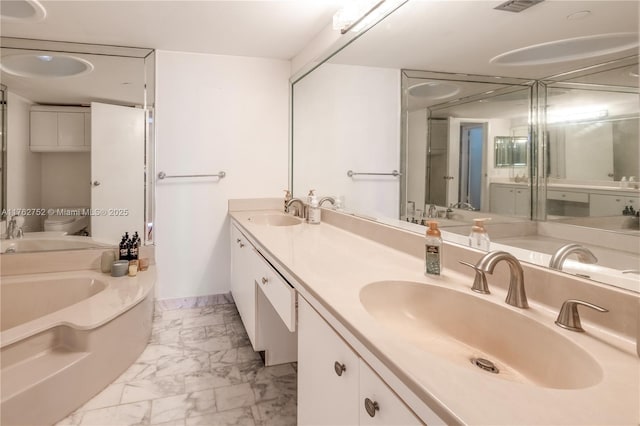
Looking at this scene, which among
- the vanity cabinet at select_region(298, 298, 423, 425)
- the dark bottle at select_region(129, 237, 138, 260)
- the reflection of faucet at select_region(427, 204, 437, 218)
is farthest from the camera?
the dark bottle at select_region(129, 237, 138, 260)

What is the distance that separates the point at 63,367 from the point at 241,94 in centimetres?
220

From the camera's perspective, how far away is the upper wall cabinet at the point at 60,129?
8.05 ft

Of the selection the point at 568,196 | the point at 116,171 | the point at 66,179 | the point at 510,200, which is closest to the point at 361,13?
the point at 510,200

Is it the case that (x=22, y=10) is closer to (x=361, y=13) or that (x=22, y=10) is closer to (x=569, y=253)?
(x=361, y=13)

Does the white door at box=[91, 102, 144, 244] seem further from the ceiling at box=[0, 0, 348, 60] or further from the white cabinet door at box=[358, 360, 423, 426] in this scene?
the white cabinet door at box=[358, 360, 423, 426]

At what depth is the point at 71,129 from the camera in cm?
253

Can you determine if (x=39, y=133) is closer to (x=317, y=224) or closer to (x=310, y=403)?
(x=317, y=224)

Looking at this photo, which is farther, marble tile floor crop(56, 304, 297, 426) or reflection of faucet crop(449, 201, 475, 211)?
marble tile floor crop(56, 304, 297, 426)

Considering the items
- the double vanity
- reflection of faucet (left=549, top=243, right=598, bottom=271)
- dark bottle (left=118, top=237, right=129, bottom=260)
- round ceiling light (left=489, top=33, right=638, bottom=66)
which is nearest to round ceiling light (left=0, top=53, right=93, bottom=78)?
dark bottle (left=118, top=237, right=129, bottom=260)

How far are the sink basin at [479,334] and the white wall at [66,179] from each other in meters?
2.48

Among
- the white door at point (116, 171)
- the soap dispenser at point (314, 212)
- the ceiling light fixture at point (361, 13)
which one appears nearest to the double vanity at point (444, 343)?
the soap dispenser at point (314, 212)

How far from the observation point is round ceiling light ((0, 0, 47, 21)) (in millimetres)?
1936

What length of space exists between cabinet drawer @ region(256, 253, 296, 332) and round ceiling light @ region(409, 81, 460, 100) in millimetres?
971

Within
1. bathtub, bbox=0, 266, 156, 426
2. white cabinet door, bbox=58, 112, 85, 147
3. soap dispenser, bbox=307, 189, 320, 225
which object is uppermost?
white cabinet door, bbox=58, 112, 85, 147
